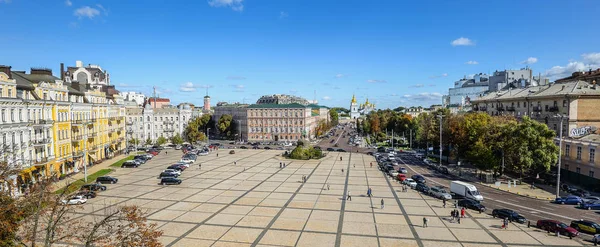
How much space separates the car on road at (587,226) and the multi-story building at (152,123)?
94.5 meters

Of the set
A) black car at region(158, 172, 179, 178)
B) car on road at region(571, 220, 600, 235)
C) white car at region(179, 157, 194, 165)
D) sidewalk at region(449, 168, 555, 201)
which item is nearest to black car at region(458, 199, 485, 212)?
car on road at region(571, 220, 600, 235)

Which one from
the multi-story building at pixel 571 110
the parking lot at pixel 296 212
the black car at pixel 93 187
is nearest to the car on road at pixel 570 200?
the multi-story building at pixel 571 110

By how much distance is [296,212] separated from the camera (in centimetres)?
3297

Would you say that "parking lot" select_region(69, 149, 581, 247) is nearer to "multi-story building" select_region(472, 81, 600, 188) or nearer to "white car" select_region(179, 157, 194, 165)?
"white car" select_region(179, 157, 194, 165)

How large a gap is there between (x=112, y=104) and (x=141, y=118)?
87.6 feet

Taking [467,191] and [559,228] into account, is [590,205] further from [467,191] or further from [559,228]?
[559,228]

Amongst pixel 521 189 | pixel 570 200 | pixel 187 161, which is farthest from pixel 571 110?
pixel 187 161

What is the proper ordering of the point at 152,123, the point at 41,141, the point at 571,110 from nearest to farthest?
1. the point at 41,141
2. the point at 571,110
3. the point at 152,123

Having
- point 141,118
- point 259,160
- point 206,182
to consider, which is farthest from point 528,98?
point 141,118

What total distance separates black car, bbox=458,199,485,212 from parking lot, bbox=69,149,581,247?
4.46ft

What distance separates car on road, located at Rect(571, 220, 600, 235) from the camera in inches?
1089

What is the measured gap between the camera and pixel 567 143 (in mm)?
50281

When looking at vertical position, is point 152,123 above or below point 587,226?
above

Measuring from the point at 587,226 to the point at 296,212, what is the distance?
23.6 metres
